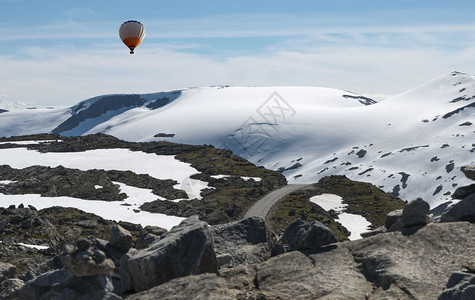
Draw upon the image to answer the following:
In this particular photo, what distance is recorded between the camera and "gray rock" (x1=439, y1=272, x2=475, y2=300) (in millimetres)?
14391

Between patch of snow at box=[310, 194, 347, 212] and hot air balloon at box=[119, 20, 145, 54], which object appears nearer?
hot air balloon at box=[119, 20, 145, 54]

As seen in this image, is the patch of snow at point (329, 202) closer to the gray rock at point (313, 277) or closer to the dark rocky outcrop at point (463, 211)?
the dark rocky outcrop at point (463, 211)

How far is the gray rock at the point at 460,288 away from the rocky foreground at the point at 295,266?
28mm

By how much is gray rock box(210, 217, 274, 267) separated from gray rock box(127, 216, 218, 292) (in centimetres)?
452

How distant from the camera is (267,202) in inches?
5832

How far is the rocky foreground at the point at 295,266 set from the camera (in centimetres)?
1697

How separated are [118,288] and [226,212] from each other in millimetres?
107456

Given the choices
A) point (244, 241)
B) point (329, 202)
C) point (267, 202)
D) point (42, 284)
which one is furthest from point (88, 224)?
point (329, 202)

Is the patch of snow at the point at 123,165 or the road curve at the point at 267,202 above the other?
the patch of snow at the point at 123,165

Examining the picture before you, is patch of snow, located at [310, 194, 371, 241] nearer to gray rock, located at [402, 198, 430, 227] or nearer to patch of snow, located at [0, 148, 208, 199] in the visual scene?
patch of snow, located at [0, 148, 208, 199]

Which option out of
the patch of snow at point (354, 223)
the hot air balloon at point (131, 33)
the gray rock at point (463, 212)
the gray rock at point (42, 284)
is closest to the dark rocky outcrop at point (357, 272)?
the gray rock at point (463, 212)

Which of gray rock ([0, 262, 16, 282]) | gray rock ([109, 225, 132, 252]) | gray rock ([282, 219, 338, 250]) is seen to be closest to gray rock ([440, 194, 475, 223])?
gray rock ([282, 219, 338, 250])

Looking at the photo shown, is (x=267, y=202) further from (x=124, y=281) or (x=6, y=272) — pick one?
(x=124, y=281)

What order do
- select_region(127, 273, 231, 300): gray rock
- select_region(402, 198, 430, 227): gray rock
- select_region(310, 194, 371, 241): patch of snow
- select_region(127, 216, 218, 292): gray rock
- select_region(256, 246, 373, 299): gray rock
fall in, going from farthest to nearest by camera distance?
select_region(310, 194, 371, 241): patch of snow
select_region(402, 198, 430, 227): gray rock
select_region(127, 216, 218, 292): gray rock
select_region(256, 246, 373, 299): gray rock
select_region(127, 273, 231, 300): gray rock
